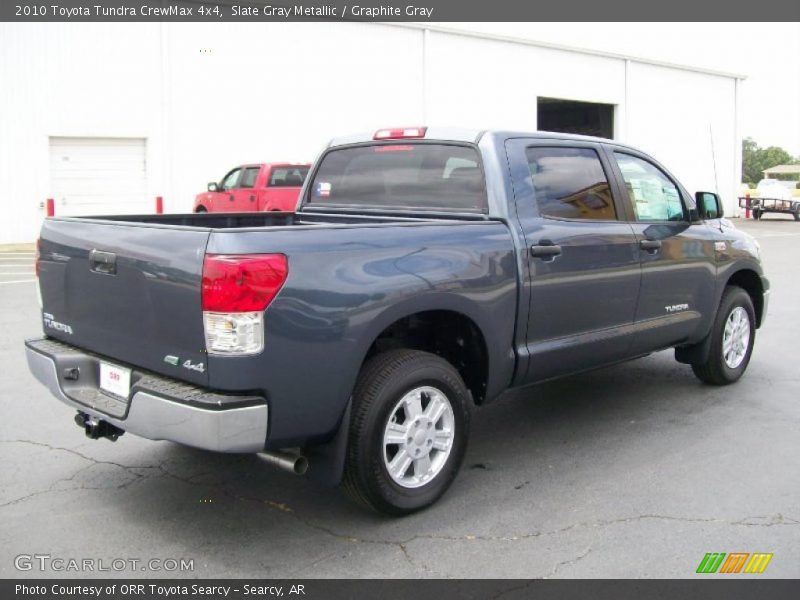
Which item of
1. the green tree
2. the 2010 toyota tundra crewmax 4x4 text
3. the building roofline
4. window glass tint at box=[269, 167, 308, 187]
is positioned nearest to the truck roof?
the 2010 toyota tundra crewmax 4x4 text

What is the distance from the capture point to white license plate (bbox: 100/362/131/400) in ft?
12.3

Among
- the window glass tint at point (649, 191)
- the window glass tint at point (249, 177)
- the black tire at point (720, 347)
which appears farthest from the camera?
the window glass tint at point (249, 177)

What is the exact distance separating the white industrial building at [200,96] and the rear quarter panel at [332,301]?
40.7 ft

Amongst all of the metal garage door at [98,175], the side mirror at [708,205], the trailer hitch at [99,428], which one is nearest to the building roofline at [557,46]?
the metal garage door at [98,175]

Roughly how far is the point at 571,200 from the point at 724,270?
1.83 metres

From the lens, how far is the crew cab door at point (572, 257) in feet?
15.3

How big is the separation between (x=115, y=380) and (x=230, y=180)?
52.3ft

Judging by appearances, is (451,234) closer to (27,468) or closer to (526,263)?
(526,263)

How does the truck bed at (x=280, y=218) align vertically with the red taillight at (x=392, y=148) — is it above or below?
below

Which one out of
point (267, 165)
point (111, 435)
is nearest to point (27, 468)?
point (111, 435)

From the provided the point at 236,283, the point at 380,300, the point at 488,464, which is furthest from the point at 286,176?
the point at 236,283

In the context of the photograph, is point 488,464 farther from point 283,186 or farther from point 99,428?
point 283,186

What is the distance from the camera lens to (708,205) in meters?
5.93

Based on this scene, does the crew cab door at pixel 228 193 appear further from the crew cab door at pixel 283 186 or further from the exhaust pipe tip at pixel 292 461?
the exhaust pipe tip at pixel 292 461
